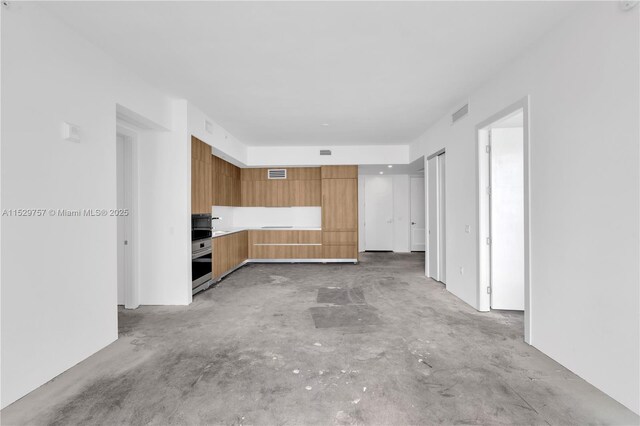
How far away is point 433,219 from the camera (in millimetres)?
5480

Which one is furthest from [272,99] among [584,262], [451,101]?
[584,262]

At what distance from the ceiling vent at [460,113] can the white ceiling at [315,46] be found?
135mm

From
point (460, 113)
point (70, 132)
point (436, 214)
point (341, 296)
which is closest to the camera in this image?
point (70, 132)

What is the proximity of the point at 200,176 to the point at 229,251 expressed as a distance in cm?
204

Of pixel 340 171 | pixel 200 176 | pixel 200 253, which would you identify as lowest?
pixel 200 253

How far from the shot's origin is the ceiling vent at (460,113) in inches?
161

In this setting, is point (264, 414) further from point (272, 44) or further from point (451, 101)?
point (451, 101)

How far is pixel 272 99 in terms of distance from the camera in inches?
163

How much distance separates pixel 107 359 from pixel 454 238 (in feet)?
14.9

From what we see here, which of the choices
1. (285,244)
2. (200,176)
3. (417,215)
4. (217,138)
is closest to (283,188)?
(285,244)

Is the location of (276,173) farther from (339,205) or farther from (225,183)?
(339,205)

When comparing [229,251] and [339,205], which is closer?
[229,251]

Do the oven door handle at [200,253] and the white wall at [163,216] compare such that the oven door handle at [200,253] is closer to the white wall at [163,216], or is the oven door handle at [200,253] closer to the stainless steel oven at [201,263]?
the stainless steel oven at [201,263]

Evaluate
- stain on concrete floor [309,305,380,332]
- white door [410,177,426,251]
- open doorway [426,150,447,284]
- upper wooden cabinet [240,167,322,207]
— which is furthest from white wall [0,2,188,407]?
white door [410,177,426,251]
